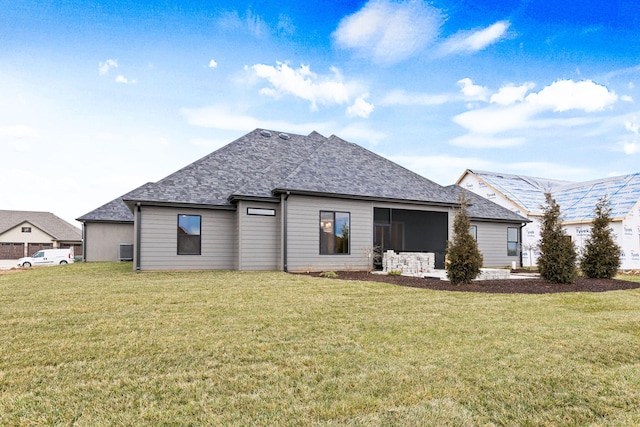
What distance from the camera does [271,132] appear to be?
18.5 m

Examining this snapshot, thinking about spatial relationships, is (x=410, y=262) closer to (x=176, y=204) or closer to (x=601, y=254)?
(x=601, y=254)

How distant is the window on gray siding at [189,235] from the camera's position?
1376 centimetres

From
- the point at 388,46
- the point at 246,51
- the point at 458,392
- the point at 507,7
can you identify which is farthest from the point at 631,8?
the point at 458,392

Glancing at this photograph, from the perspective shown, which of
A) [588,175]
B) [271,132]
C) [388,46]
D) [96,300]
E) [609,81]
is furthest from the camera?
[588,175]

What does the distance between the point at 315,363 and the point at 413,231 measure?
16.5 meters

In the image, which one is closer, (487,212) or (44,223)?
(487,212)

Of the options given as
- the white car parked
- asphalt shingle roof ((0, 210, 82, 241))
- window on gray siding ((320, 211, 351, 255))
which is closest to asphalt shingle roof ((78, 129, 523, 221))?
window on gray siding ((320, 211, 351, 255))

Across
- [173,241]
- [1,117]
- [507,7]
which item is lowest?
[173,241]

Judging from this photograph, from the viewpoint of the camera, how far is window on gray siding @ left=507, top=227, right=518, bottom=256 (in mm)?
19375

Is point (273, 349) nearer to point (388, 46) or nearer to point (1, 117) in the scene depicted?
point (388, 46)

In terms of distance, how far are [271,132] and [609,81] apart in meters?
16.0

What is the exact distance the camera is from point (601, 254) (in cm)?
1245

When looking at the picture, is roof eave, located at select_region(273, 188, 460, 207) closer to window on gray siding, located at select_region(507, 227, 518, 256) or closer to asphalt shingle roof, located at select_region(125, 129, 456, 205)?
asphalt shingle roof, located at select_region(125, 129, 456, 205)

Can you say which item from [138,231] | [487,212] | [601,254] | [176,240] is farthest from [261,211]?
[487,212]
